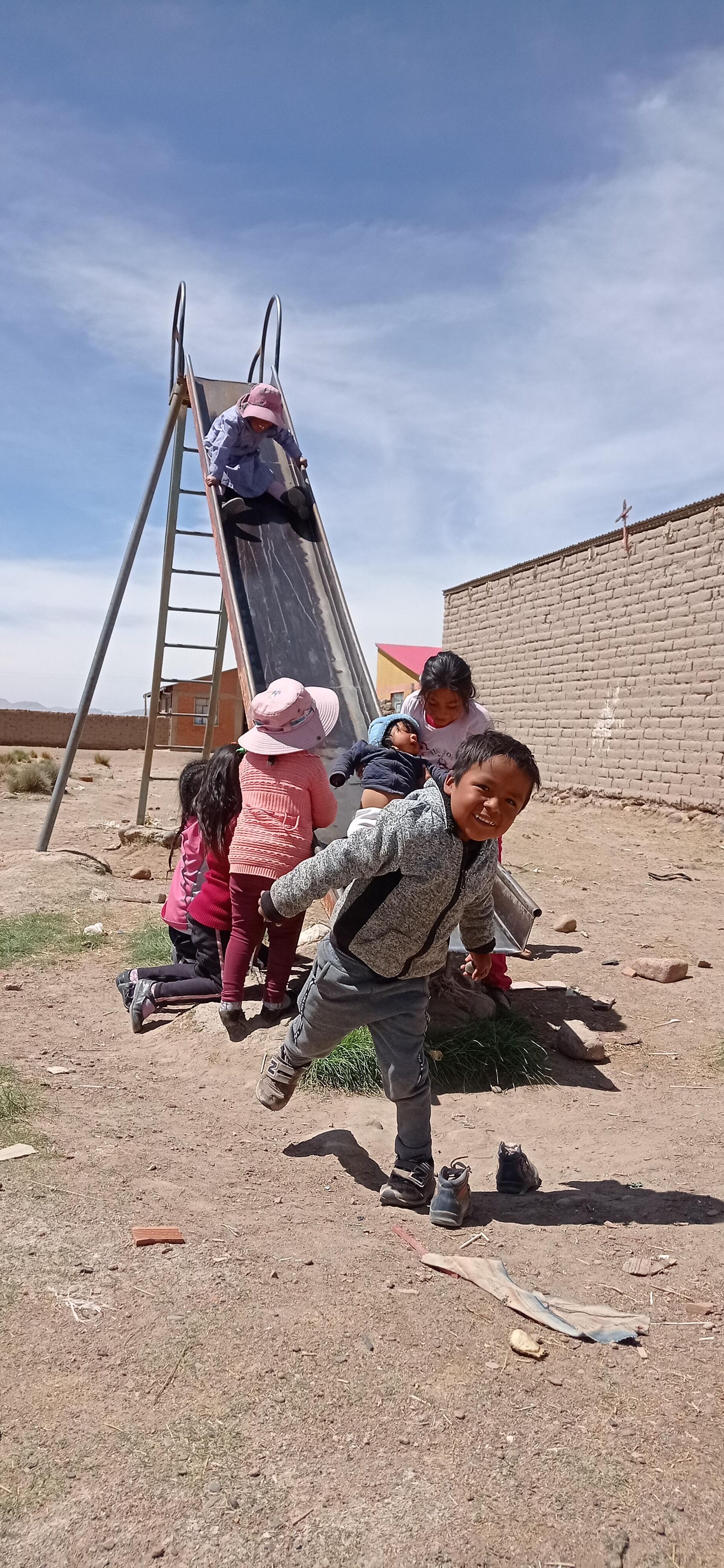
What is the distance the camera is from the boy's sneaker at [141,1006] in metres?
4.35

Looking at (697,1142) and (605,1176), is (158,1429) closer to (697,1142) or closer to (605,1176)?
(605,1176)

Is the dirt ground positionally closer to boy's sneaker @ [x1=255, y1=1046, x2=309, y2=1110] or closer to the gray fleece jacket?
boy's sneaker @ [x1=255, y1=1046, x2=309, y2=1110]

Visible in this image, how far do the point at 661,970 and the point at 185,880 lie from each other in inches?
107

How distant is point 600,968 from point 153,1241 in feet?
13.1

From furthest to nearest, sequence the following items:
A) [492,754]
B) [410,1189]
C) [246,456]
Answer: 1. [246,456]
2. [410,1189]
3. [492,754]

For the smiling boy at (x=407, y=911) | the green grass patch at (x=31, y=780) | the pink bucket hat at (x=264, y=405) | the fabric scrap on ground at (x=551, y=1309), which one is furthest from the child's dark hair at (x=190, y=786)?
the green grass patch at (x=31, y=780)

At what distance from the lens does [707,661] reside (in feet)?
37.6

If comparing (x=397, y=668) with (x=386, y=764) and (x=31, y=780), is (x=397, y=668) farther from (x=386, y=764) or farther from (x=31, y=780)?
(x=386, y=764)

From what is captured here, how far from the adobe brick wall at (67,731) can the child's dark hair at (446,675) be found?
81.1ft

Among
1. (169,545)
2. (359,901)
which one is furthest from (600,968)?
(169,545)

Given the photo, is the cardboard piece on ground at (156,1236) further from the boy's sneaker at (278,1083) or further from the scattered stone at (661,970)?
the scattered stone at (661,970)

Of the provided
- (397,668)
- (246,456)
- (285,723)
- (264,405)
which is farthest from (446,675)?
(397,668)

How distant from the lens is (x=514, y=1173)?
303cm

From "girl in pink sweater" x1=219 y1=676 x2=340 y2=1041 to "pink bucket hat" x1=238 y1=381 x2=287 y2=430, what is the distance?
15.8ft
